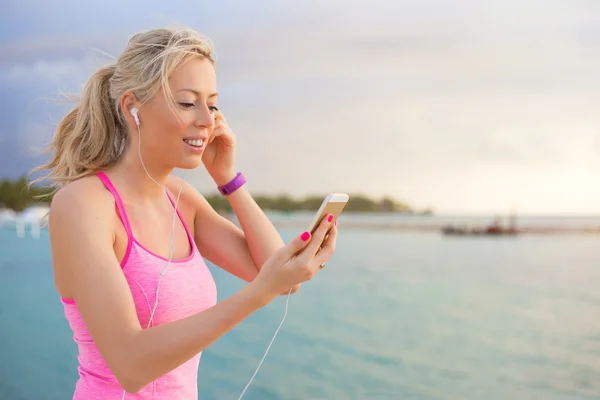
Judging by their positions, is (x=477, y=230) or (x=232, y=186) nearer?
(x=232, y=186)

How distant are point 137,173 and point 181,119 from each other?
189mm

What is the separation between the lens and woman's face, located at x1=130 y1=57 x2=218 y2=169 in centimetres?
166

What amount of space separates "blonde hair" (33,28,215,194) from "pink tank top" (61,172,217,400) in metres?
0.08

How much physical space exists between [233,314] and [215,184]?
28.0 inches

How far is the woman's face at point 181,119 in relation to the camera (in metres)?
1.66

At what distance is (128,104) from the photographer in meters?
1.70

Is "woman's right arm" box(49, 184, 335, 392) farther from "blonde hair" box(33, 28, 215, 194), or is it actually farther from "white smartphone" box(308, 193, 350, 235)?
"blonde hair" box(33, 28, 215, 194)

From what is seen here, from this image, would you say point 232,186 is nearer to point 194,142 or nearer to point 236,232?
point 236,232

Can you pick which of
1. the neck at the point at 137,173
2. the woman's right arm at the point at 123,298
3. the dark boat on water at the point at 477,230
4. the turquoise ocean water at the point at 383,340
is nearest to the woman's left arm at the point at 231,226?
the neck at the point at 137,173

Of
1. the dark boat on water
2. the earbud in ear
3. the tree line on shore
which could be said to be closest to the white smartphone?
the earbud in ear

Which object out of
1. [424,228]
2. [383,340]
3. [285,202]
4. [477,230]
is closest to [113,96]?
[383,340]

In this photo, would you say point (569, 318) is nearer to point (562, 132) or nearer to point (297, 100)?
point (297, 100)

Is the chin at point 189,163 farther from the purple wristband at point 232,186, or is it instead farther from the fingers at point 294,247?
the fingers at point 294,247

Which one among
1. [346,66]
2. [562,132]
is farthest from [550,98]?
[346,66]
